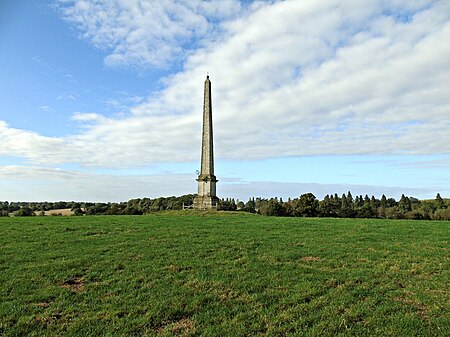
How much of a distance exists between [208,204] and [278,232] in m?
40.6

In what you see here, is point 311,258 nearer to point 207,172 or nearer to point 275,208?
point 207,172

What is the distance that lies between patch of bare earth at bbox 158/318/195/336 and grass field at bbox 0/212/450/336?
0.04m

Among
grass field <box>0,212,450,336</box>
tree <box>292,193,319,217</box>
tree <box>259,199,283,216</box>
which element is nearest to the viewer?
grass field <box>0,212,450,336</box>

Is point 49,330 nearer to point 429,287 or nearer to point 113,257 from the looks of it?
point 113,257

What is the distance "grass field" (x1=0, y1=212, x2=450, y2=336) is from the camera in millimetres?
8438

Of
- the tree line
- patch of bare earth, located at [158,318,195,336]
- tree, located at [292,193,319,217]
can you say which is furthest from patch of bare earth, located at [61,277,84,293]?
tree, located at [292,193,319,217]

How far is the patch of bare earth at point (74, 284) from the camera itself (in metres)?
11.0

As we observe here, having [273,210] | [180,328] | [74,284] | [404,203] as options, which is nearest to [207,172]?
[273,210]

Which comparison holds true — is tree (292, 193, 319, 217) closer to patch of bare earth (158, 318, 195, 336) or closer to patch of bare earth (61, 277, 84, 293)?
patch of bare earth (61, 277, 84, 293)

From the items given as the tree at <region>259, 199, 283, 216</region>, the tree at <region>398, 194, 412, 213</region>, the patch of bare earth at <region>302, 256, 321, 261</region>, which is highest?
the tree at <region>398, 194, 412, 213</region>

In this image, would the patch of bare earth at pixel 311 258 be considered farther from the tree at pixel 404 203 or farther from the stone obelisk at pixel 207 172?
the tree at pixel 404 203

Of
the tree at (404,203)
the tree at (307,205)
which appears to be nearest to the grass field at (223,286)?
the tree at (307,205)

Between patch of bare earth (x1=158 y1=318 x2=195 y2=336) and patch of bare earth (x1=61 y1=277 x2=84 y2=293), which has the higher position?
patch of bare earth (x1=61 y1=277 x2=84 y2=293)

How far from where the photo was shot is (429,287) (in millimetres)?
11023
